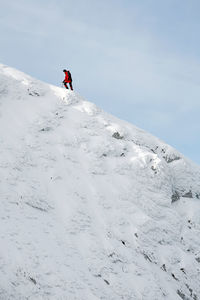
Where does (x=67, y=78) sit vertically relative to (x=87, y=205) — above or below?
above

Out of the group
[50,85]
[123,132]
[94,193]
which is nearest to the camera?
[94,193]

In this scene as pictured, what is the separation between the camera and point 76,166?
17.7 metres

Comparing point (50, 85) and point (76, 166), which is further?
point (50, 85)

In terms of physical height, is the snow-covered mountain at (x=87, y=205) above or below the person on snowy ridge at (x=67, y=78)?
below

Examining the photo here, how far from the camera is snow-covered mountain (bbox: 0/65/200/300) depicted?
12078mm

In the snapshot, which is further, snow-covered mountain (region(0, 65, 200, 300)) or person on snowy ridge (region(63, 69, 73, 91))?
person on snowy ridge (region(63, 69, 73, 91))

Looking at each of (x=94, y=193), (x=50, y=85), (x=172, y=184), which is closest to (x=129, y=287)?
(x=94, y=193)

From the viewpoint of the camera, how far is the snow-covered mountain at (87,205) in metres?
12.1

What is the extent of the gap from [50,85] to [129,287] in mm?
15923

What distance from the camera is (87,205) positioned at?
1566cm

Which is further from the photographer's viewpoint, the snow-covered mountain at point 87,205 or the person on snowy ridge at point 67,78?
the person on snowy ridge at point 67,78

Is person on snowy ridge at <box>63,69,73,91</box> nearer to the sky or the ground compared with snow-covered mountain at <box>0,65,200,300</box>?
nearer to the sky

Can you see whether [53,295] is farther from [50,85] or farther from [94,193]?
[50,85]

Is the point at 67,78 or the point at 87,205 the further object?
the point at 67,78
